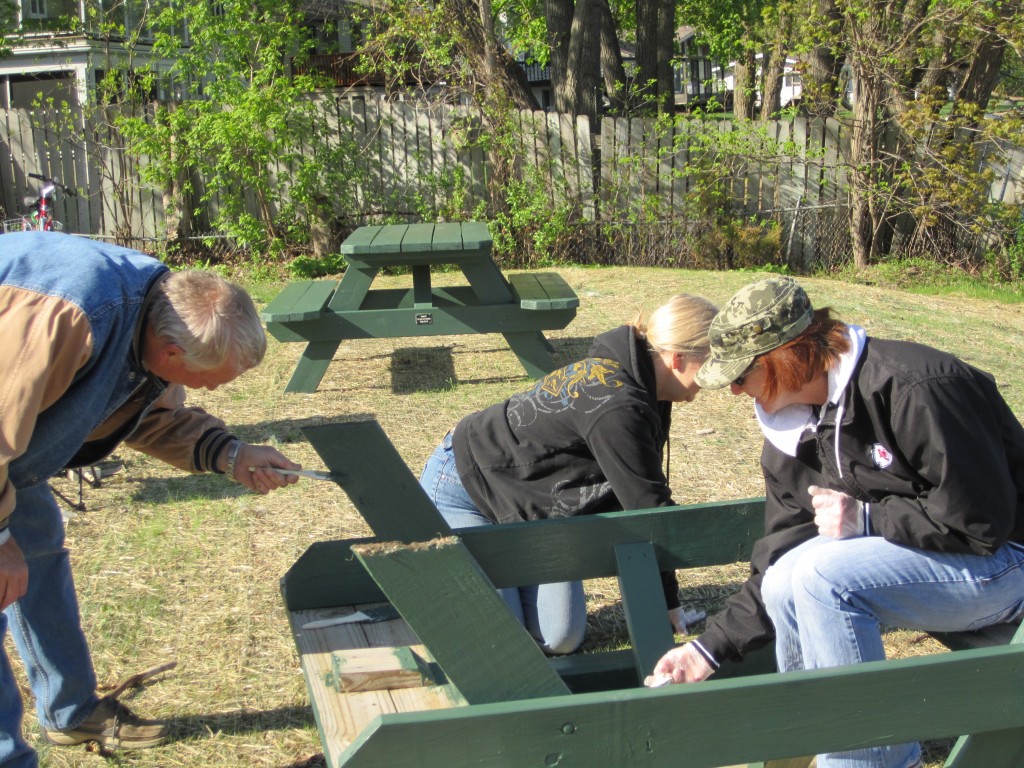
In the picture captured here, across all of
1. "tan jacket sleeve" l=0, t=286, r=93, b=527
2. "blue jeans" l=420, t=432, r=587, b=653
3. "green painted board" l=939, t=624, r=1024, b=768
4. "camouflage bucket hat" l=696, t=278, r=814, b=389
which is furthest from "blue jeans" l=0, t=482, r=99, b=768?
"green painted board" l=939, t=624, r=1024, b=768

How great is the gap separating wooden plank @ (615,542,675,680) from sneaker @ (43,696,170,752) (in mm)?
1324

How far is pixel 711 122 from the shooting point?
10.7 m

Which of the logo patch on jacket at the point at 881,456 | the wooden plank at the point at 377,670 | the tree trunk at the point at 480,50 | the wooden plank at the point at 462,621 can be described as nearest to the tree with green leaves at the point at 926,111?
the tree trunk at the point at 480,50

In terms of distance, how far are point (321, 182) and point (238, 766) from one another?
28.4 ft

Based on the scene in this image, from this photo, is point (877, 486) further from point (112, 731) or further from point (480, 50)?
point (480, 50)

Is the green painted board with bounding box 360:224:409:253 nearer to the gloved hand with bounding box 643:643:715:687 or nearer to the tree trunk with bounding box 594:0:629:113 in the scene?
the gloved hand with bounding box 643:643:715:687

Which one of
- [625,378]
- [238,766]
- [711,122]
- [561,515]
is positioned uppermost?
[711,122]

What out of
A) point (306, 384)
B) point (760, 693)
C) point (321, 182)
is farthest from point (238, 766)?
point (321, 182)

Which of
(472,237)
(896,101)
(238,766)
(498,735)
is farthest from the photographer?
(896,101)

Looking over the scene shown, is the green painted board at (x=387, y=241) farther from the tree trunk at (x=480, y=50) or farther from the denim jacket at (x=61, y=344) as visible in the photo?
the tree trunk at (x=480, y=50)

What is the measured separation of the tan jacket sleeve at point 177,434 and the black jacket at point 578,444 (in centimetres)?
77

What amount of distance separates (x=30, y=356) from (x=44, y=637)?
3.25 feet

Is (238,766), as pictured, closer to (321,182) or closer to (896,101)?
(321,182)

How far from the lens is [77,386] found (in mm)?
1981
